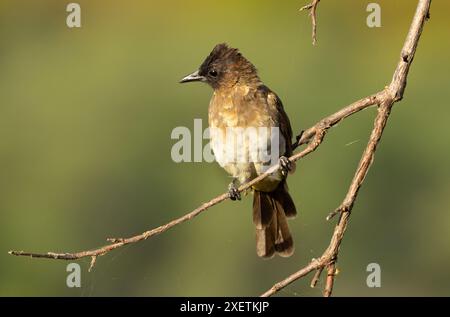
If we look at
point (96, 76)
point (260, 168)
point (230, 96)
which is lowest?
point (260, 168)

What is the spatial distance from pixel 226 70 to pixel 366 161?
2169 mm

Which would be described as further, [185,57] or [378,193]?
[185,57]

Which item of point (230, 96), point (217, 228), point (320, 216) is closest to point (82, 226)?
Answer: point (217, 228)

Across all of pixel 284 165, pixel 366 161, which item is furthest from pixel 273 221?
pixel 366 161

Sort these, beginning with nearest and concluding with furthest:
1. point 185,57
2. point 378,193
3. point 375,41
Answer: point 378,193 < point 185,57 < point 375,41

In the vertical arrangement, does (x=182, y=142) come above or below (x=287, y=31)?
below

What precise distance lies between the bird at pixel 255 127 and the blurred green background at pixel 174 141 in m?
2.51

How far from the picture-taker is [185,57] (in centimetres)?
1322

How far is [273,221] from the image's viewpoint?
→ 656 centimetres

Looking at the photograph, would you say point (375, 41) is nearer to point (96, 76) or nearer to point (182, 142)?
point (96, 76)

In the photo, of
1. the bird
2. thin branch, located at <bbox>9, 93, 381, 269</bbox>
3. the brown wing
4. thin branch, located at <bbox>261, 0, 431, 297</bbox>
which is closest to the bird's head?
the bird

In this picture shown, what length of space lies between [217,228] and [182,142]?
4704 mm

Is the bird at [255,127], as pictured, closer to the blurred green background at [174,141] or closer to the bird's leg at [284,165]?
the bird's leg at [284,165]

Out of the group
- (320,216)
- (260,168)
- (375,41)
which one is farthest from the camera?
(375,41)
